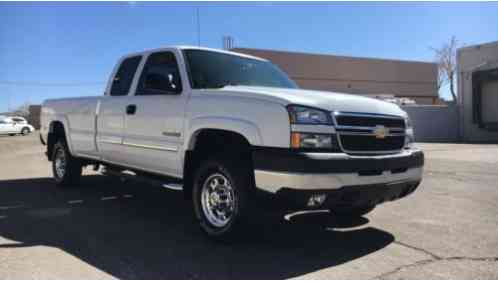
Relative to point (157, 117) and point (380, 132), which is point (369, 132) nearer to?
point (380, 132)

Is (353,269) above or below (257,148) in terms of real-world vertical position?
below

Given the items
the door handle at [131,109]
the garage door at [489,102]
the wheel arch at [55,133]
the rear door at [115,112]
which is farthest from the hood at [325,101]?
the garage door at [489,102]

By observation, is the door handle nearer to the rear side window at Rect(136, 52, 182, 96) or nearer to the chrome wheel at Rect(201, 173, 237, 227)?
the rear side window at Rect(136, 52, 182, 96)

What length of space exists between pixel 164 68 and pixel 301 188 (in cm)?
265

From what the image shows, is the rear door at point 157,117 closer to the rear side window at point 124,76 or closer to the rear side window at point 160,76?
the rear side window at point 160,76

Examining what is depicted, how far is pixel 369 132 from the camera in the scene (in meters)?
3.95

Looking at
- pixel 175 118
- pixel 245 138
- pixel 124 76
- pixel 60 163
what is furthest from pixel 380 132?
pixel 60 163

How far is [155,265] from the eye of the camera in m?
3.67

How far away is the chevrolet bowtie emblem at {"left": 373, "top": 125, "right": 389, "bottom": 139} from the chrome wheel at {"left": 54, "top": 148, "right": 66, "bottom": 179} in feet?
18.7

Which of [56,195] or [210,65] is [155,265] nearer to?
[210,65]

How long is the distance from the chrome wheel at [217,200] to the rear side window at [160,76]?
1123 millimetres

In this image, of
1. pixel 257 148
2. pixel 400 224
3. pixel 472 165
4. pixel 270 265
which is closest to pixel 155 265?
pixel 270 265

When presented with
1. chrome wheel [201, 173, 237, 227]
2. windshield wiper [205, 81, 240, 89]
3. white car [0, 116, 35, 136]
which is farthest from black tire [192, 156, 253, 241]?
white car [0, 116, 35, 136]

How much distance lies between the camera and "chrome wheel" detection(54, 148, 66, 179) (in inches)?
304
